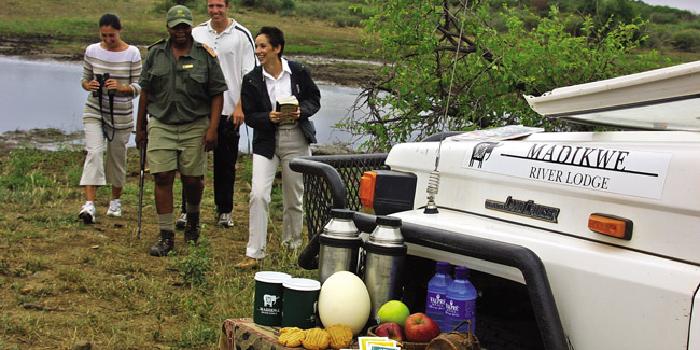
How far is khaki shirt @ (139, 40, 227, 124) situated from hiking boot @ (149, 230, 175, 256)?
0.90 metres

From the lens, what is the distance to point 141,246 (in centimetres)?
844

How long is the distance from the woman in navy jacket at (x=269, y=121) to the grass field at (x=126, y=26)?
1972 cm

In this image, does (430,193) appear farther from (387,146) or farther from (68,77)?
(68,77)

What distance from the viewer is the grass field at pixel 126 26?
94.9ft

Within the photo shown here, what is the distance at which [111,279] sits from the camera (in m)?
7.23

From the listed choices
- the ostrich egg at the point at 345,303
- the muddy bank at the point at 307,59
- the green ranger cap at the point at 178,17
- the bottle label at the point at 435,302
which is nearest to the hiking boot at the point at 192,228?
the green ranger cap at the point at 178,17

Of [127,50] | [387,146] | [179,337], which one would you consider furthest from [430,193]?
[127,50]

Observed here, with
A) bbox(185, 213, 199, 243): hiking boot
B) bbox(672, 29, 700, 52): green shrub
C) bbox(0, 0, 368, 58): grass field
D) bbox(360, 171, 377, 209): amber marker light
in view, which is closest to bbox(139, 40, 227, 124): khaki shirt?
bbox(185, 213, 199, 243): hiking boot

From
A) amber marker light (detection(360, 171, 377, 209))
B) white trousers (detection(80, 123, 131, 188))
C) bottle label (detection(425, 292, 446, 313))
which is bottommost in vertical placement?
white trousers (detection(80, 123, 131, 188))

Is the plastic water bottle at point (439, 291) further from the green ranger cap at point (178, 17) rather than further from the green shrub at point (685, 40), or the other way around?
the green shrub at point (685, 40)

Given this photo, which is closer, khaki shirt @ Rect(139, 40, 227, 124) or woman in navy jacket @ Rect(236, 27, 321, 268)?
woman in navy jacket @ Rect(236, 27, 321, 268)

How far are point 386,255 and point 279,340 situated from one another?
0.55 metres

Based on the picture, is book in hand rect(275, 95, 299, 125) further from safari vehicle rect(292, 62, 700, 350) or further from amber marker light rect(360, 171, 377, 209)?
amber marker light rect(360, 171, 377, 209)

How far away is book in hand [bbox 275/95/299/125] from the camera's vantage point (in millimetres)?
7527
